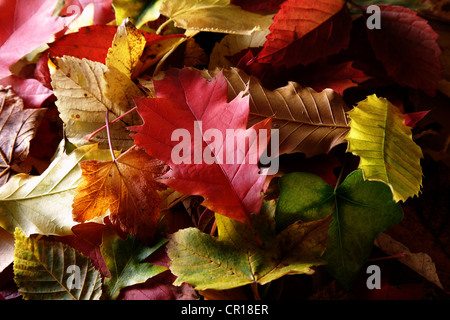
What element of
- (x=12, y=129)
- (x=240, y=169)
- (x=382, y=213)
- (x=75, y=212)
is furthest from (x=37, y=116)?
(x=382, y=213)

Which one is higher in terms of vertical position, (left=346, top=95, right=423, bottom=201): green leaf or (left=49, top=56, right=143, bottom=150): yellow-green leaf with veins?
(left=49, top=56, right=143, bottom=150): yellow-green leaf with veins

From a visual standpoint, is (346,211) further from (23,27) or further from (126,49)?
(23,27)

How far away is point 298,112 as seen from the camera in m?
0.43

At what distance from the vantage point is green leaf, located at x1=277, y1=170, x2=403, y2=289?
39 cm

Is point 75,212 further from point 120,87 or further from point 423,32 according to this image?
point 423,32

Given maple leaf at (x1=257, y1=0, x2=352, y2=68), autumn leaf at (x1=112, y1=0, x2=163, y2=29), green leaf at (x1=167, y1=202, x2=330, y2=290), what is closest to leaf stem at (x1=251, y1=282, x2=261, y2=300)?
green leaf at (x1=167, y1=202, x2=330, y2=290)

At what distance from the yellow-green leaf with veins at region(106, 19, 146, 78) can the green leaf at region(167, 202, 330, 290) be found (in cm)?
20

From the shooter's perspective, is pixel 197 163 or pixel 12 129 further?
pixel 12 129

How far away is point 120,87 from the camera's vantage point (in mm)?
455

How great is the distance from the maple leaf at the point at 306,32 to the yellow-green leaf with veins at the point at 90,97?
0.51 ft

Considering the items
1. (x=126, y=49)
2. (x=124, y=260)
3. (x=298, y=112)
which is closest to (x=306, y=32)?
(x=298, y=112)

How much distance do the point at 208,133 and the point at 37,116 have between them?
0.25 m

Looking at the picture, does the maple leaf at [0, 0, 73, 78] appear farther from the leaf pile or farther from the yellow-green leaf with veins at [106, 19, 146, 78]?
the yellow-green leaf with veins at [106, 19, 146, 78]

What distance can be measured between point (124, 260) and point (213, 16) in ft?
0.97
